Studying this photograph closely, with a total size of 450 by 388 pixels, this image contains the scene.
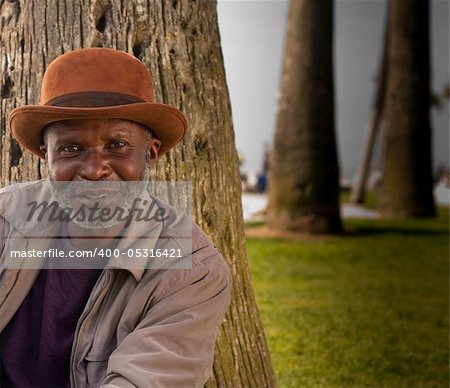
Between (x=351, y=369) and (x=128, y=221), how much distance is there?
325cm

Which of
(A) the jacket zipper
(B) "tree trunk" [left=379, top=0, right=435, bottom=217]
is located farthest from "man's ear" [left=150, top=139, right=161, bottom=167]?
(B) "tree trunk" [left=379, top=0, right=435, bottom=217]

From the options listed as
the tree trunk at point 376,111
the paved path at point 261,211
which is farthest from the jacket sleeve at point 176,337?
the tree trunk at point 376,111

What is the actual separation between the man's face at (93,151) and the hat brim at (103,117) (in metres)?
0.03

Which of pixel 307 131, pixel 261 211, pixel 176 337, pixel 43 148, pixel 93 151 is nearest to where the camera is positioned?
pixel 176 337

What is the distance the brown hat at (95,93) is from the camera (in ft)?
8.30

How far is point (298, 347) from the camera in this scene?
19.5 feet

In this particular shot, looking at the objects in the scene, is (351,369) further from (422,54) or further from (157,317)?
(422,54)

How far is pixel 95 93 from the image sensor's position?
255 cm

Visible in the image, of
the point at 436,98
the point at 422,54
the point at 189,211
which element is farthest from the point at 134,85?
the point at 436,98

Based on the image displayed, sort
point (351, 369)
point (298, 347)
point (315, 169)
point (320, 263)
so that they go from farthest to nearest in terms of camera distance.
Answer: point (315, 169) < point (320, 263) < point (298, 347) < point (351, 369)

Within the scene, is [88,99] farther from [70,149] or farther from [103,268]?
[103,268]

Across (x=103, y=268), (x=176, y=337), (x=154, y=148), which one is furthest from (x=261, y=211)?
(x=176, y=337)

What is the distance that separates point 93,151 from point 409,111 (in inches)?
505

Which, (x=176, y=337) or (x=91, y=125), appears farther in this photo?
(x=91, y=125)
